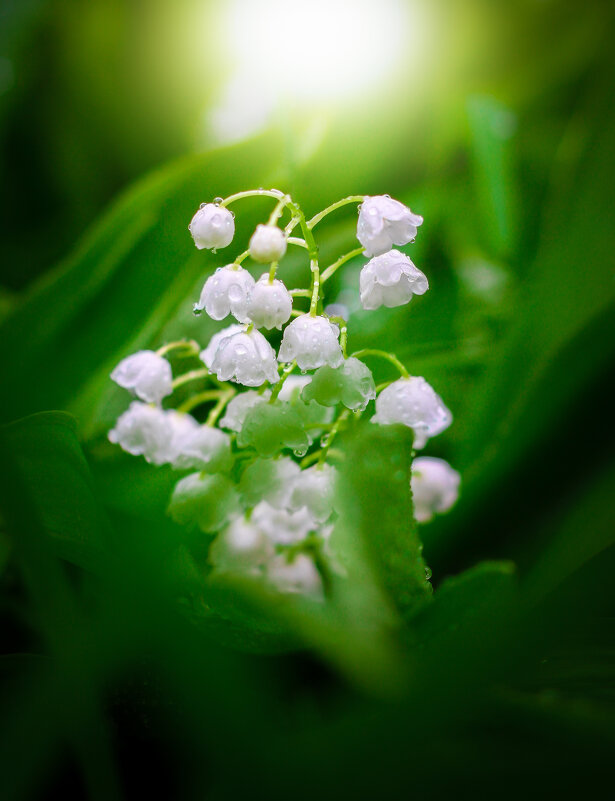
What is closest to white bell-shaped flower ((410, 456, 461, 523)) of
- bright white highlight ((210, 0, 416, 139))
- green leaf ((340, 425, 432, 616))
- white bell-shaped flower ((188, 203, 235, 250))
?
green leaf ((340, 425, 432, 616))

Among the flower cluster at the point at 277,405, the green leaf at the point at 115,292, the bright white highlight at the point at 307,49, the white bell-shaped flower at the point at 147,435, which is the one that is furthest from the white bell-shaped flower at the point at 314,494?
the bright white highlight at the point at 307,49

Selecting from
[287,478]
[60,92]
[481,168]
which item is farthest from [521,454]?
[60,92]

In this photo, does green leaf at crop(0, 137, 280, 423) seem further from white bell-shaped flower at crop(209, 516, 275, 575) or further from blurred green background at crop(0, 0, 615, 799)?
white bell-shaped flower at crop(209, 516, 275, 575)

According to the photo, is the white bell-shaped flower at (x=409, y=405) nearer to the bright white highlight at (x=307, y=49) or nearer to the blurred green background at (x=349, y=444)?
the blurred green background at (x=349, y=444)

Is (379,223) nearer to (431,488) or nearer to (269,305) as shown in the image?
(269,305)

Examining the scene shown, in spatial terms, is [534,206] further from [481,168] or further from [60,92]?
[60,92]
